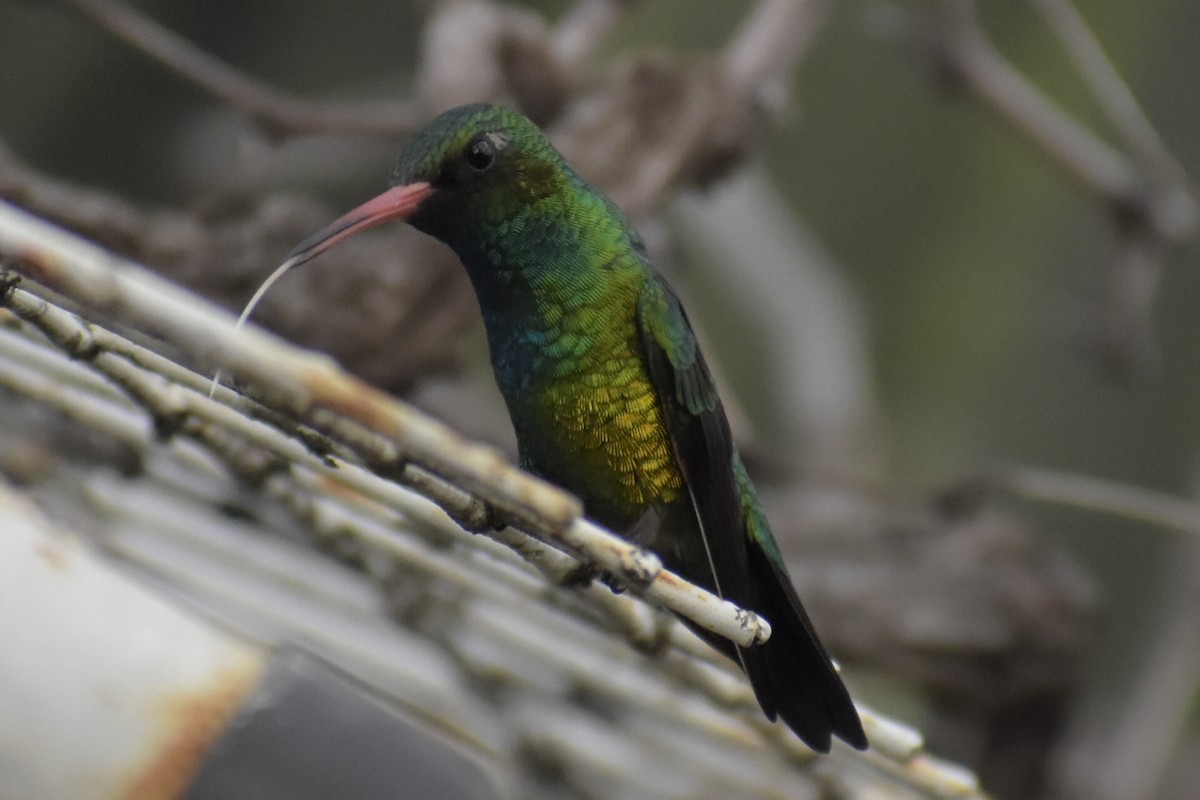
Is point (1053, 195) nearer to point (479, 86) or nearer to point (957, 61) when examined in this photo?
point (957, 61)

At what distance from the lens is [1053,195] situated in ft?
20.6

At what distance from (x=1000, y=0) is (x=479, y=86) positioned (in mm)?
4274

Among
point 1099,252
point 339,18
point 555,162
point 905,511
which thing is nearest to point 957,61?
point 905,511

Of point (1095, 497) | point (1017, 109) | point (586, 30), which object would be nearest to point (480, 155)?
point (586, 30)

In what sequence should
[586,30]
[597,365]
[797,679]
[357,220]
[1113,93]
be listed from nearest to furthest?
[357,220] < [797,679] < [597,365] < [586,30] < [1113,93]

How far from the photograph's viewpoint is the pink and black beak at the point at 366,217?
1.33 m

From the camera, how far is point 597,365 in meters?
1.78

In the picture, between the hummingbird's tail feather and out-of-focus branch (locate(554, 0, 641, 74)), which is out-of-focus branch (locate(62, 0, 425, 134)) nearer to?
out-of-focus branch (locate(554, 0, 641, 74))

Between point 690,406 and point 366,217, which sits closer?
point 366,217

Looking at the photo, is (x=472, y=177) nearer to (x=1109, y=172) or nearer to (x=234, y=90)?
(x=234, y=90)

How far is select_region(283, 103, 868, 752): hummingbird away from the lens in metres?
1.71

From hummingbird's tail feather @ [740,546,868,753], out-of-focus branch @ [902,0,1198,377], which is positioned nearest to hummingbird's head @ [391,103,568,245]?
hummingbird's tail feather @ [740,546,868,753]

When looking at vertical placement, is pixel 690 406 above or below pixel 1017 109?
below

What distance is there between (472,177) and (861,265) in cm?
532
